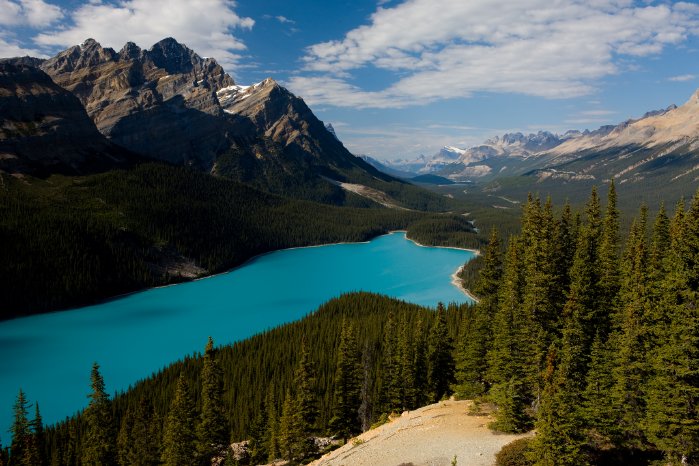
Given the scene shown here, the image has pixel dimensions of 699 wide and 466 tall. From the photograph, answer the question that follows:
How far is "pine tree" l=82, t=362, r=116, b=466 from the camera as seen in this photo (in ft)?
148

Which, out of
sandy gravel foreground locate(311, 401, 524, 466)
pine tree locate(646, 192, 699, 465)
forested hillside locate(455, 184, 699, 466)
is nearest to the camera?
pine tree locate(646, 192, 699, 465)

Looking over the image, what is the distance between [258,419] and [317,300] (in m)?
90.6

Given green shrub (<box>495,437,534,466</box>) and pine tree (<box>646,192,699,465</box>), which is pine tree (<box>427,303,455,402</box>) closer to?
green shrub (<box>495,437,534,466</box>)

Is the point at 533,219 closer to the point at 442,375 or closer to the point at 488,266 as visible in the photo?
the point at 488,266

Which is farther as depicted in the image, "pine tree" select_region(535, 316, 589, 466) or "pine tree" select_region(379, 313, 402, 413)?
"pine tree" select_region(379, 313, 402, 413)

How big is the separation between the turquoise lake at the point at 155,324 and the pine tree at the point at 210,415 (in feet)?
120

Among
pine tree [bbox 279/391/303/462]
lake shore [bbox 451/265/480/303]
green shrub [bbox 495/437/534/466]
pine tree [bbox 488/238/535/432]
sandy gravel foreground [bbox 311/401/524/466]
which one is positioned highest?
pine tree [bbox 488/238/535/432]

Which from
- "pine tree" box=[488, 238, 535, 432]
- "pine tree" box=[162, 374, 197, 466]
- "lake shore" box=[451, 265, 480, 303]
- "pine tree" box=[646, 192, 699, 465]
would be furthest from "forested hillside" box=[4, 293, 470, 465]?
"lake shore" box=[451, 265, 480, 303]

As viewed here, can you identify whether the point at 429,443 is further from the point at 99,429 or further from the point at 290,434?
the point at 99,429

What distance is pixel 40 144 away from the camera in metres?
197

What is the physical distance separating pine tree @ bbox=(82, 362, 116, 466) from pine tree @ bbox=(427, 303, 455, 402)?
3583 centimetres

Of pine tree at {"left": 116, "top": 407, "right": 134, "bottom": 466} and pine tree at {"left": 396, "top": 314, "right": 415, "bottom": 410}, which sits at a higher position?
pine tree at {"left": 396, "top": 314, "right": 415, "bottom": 410}

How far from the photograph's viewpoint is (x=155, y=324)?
117 meters

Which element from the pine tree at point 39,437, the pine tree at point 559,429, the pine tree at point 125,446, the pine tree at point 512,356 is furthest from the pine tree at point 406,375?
the pine tree at point 39,437
